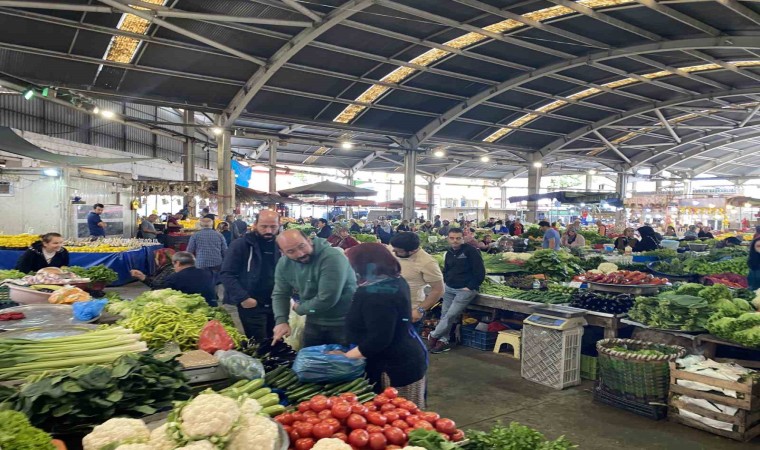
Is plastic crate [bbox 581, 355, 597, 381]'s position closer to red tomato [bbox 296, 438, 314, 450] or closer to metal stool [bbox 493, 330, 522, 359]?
metal stool [bbox 493, 330, 522, 359]

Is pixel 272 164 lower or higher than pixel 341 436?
higher

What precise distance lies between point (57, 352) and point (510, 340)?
5.50m

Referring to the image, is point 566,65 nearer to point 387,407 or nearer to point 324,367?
point 324,367

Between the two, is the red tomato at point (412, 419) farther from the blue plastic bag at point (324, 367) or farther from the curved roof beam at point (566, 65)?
the curved roof beam at point (566, 65)

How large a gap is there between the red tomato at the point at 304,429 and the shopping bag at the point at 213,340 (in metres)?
1.06

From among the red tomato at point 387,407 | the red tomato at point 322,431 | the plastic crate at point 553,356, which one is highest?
the red tomato at point 387,407

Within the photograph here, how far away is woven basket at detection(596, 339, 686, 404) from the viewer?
15.5 feet

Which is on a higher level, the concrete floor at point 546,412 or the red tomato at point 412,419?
the red tomato at point 412,419

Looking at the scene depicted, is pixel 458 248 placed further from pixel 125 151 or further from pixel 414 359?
pixel 125 151

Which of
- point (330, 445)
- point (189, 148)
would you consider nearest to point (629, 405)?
point (330, 445)

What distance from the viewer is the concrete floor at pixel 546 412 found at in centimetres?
428

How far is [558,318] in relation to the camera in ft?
18.6

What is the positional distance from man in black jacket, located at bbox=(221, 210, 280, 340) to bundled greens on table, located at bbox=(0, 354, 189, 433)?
2.48m

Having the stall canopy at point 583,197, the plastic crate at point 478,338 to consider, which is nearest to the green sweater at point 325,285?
the plastic crate at point 478,338
